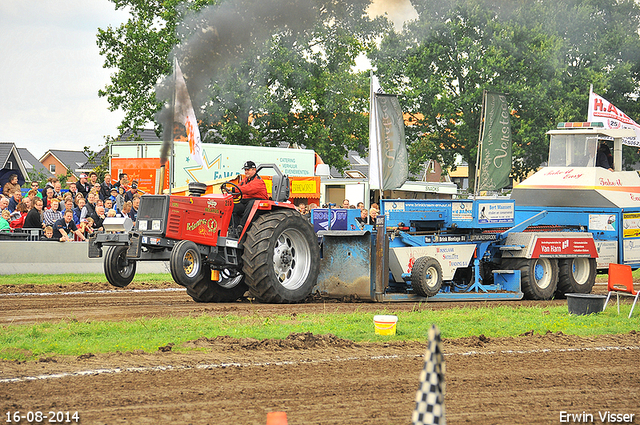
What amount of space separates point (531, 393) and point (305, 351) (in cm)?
232

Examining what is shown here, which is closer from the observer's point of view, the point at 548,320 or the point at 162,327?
the point at 162,327

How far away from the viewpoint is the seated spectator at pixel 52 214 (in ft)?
53.6

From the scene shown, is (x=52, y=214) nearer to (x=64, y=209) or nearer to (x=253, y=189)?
(x=64, y=209)

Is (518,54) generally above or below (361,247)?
above

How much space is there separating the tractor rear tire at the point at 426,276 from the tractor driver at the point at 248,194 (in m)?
2.72

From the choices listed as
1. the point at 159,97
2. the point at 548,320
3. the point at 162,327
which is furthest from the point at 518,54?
the point at 162,327

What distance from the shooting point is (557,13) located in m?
37.8

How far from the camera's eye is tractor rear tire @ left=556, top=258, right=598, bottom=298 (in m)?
14.0

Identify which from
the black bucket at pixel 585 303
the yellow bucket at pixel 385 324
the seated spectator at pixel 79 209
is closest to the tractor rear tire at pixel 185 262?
the yellow bucket at pixel 385 324

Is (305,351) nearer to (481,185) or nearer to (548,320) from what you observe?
(548,320)

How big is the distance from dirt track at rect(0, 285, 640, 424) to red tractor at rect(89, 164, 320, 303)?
296cm

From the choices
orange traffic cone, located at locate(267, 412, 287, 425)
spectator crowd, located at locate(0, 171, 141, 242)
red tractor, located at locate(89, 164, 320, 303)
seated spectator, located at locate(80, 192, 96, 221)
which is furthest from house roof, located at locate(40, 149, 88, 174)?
orange traffic cone, located at locate(267, 412, 287, 425)

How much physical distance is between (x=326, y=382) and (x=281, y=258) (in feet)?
17.4

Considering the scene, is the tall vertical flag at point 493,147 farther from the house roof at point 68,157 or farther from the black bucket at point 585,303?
the house roof at point 68,157
